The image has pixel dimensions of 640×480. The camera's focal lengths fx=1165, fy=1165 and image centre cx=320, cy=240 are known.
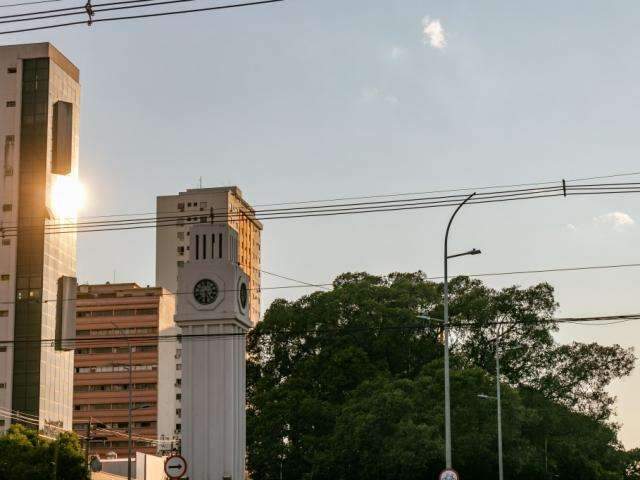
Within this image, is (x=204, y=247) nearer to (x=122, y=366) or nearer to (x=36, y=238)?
(x=36, y=238)

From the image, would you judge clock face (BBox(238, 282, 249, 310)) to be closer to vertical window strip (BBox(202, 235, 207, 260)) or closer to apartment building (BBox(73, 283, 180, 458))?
vertical window strip (BBox(202, 235, 207, 260))

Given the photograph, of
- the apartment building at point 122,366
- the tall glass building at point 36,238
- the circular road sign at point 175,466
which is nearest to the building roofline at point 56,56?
the tall glass building at point 36,238

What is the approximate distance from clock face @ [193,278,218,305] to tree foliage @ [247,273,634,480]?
7.22 metres

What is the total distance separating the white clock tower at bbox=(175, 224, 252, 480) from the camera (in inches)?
2938

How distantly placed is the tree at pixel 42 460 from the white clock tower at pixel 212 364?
713cm

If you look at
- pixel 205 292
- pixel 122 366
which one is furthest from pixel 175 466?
pixel 122 366

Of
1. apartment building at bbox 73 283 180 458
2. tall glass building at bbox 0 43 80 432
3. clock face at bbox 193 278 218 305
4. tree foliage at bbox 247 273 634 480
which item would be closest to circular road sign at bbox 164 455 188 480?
tree foliage at bbox 247 273 634 480

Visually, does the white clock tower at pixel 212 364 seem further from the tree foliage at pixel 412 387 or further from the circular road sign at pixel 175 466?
the circular road sign at pixel 175 466

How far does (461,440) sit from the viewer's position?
69438 millimetres

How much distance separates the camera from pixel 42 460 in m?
75.6

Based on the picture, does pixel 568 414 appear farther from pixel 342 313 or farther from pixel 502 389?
pixel 342 313

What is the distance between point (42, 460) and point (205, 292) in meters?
15.1

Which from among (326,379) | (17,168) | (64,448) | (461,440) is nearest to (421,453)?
(461,440)

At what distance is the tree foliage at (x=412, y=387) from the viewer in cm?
6975
